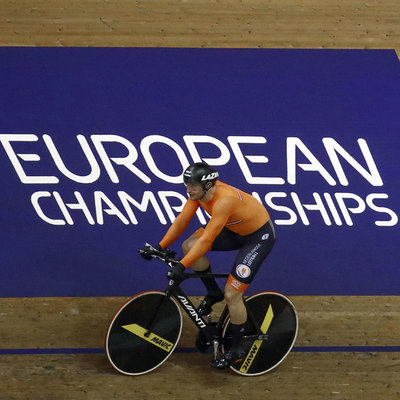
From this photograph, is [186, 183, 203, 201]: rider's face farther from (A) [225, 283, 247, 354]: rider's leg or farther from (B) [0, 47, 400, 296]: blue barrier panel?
(B) [0, 47, 400, 296]: blue barrier panel

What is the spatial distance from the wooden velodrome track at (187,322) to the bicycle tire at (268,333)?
83 mm

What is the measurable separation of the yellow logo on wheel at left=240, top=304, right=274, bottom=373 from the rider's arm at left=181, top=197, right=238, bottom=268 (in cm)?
76

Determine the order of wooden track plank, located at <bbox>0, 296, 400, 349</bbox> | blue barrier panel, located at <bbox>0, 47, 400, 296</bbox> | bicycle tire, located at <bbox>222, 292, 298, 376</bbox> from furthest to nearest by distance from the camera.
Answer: blue barrier panel, located at <bbox>0, 47, 400, 296</bbox>
wooden track plank, located at <bbox>0, 296, 400, 349</bbox>
bicycle tire, located at <bbox>222, 292, 298, 376</bbox>

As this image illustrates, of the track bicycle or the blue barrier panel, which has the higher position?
the blue barrier panel

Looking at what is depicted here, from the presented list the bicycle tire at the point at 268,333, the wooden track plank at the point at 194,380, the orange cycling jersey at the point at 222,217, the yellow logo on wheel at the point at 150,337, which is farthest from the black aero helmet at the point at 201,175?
the wooden track plank at the point at 194,380

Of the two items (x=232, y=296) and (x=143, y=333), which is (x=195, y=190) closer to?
(x=232, y=296)

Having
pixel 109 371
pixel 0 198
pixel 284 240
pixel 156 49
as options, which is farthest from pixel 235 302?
pixel 156 49

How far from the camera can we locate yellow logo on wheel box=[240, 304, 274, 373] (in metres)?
4.66

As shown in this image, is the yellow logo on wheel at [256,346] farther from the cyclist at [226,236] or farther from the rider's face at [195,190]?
the rider's face at [195,190]

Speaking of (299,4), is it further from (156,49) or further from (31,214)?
(31,214)

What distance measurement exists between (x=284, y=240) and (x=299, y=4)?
2.20 m

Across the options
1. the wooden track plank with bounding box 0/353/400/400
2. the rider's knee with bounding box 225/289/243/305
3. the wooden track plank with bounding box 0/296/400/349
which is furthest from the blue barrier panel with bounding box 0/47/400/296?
the rider's knee with bounding box 225/289/243/305

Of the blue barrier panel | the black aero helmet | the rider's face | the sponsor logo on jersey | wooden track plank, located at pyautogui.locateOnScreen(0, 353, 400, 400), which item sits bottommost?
wooden track plank, located at pyautogui.locateOnScreen(0, 353, 400, 400)

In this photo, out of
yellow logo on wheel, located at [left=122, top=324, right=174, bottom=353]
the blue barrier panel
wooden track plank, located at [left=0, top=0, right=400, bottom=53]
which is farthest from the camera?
wooden track plank, located at [left=0, top=0, right=400, bottom=53]
